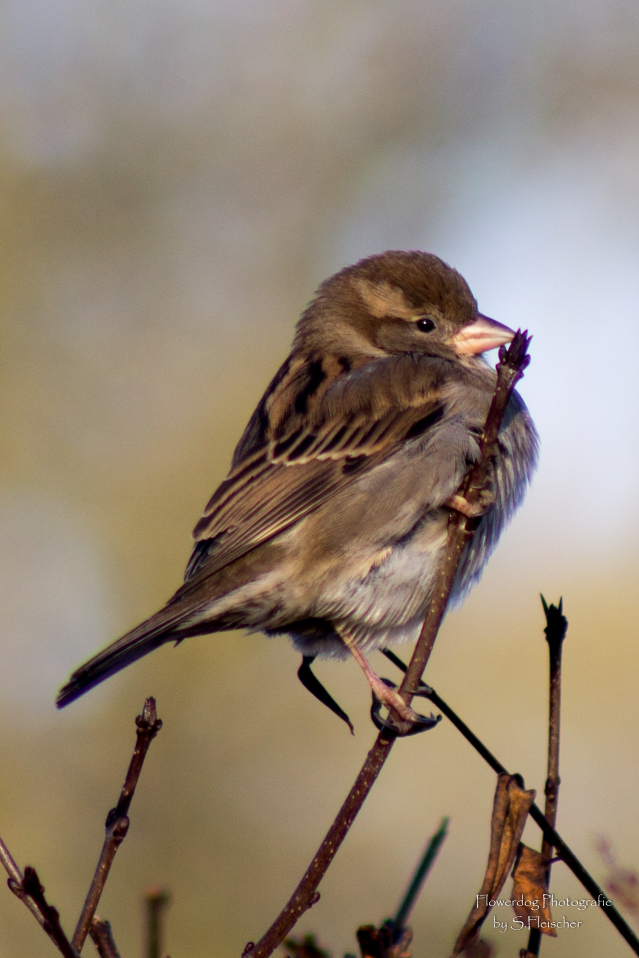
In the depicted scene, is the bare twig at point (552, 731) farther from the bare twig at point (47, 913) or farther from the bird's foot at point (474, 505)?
the bare twig at point (47, 913)

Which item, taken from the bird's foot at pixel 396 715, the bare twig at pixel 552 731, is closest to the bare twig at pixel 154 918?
the bare twig at pixel 552 731

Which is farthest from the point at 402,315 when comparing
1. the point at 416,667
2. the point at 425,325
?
the point at 416,667

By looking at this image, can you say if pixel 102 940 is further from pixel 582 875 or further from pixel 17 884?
pixel 582 875

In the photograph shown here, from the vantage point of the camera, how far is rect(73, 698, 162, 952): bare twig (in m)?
1.97

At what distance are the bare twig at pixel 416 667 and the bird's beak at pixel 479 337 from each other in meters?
1.61

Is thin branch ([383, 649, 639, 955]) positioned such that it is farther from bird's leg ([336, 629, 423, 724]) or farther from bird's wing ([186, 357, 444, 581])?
bird's wing ([186, 357, 444, 581])

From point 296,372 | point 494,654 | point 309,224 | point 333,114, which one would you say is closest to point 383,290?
point 296,372

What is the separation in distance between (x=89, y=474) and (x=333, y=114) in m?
4.80

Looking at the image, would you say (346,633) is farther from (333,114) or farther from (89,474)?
(333,114)

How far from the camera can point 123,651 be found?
333cm

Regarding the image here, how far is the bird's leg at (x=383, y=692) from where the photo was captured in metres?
3.20

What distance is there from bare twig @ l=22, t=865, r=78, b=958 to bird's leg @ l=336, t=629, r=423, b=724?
130 cm

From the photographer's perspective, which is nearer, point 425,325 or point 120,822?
point 120,822

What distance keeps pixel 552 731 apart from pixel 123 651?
57.2 inches
